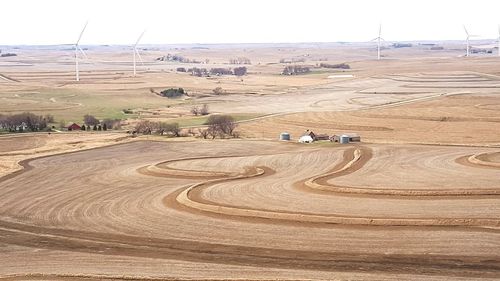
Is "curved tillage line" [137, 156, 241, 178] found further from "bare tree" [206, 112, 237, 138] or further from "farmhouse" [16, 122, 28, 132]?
"farmhouse" [16, 122, 28, 132]

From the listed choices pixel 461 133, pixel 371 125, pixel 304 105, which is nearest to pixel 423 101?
pixel 304 105

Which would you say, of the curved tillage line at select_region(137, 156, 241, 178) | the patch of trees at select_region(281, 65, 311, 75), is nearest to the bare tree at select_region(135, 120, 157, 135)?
the curved tillage line at select_region(137, 156, 241, 178)

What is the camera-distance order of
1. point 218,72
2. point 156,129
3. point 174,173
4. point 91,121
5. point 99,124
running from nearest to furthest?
point 174,173 < point 156,129 < point 99,124 < point 91,121 < point 218,72

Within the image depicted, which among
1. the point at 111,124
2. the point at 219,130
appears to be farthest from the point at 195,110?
the point at 219,130

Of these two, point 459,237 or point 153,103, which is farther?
point 153,103

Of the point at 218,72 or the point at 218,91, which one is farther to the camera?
the point at 218,72

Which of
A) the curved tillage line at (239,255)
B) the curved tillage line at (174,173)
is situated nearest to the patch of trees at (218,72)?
the curved tillage line at (174,173)

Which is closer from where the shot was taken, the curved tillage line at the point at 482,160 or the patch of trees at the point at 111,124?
the curved tillage line at the point at 482,160

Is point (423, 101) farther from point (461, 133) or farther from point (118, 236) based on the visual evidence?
point (118, 236)

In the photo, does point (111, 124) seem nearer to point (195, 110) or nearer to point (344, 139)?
point (195, 110)

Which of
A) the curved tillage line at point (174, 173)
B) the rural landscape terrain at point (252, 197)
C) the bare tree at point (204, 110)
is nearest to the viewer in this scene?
the rural landscape terrain at point (252, 197)

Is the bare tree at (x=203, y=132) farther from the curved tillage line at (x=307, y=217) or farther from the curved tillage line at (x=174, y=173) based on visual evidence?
the curved tillage line at (x=307, y=217)
